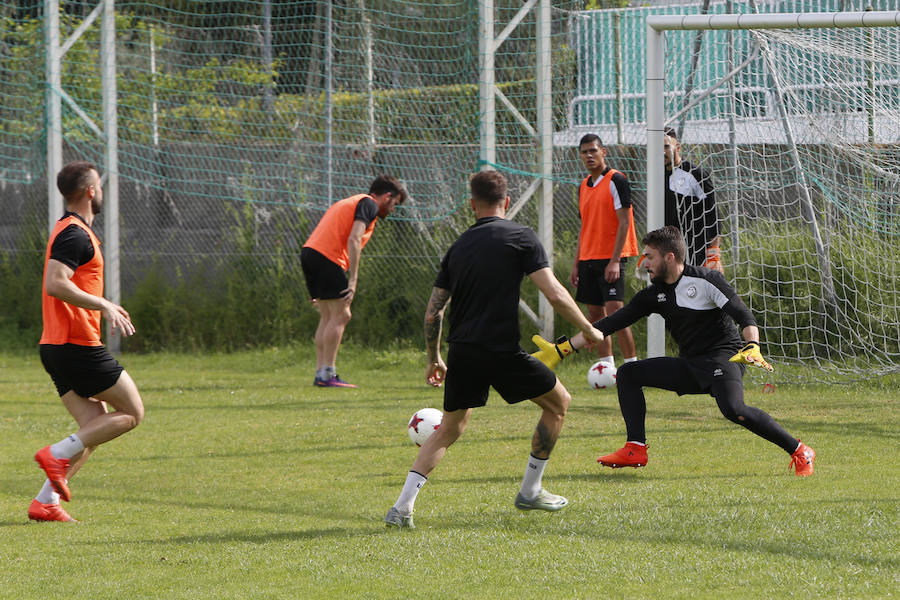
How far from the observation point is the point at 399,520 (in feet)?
17.5

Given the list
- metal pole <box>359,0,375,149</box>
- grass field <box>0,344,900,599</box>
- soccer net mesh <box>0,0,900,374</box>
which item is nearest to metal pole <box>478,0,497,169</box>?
soccer net mesh <box>0,0,900,374</box>

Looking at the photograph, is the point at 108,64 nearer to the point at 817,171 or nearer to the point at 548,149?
the point at 548,149

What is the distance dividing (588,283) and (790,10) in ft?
13.2

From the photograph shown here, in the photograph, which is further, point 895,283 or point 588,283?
point 588,283

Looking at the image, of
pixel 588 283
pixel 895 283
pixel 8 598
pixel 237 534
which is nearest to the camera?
pixel 8 598

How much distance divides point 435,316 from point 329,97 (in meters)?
8.01

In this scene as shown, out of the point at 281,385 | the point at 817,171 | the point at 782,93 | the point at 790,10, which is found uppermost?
the point at 790,10

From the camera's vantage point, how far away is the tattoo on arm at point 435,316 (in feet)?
18.2

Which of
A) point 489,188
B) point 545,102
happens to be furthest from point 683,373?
point 545,102

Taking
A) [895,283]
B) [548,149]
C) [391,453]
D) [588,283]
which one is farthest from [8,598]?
[548,149]

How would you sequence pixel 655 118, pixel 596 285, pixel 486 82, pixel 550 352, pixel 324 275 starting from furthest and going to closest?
1. pixel 486 82
2. pixel 324 275
3. pixel 596 285
4. pixel 655 118
5. pixel 550 352

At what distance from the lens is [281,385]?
37.1 ft

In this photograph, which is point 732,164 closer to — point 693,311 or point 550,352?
point 693,311

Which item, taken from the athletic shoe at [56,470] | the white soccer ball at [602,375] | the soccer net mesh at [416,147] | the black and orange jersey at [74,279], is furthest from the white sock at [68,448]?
the soccer net mesh at [416,147]
